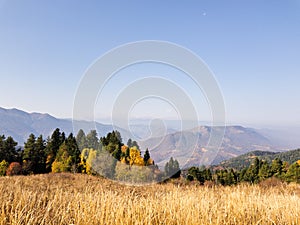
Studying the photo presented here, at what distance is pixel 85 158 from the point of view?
62.0 ft

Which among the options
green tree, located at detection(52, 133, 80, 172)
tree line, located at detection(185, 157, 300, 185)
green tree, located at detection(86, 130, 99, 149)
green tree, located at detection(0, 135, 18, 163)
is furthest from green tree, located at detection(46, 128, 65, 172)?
green tree, located at detection(86, 130, 99, 149)

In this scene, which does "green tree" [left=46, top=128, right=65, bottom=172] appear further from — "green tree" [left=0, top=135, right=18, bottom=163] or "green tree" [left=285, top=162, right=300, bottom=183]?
"green tree" [left=285, top=162, right=300, bottom=183]

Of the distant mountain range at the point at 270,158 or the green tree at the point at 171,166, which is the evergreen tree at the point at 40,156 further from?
the distant mountain range at the point at 270,158

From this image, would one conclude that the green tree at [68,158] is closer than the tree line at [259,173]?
Yes

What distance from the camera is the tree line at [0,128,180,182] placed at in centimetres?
1486

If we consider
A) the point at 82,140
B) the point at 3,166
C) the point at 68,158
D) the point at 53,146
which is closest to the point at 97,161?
the point at 82,140

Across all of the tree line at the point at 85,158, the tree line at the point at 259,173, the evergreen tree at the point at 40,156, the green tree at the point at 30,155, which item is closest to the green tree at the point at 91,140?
the tree line at the point at 85,158

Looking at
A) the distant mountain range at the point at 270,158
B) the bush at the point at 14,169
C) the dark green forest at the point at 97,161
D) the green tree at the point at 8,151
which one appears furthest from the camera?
the distant mountain range at the point at 270,158

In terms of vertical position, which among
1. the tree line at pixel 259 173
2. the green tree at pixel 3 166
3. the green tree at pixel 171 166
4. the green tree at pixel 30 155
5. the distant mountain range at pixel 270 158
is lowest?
the distant mountain range at pixel 270 158

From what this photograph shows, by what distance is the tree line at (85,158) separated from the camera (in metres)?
14.9

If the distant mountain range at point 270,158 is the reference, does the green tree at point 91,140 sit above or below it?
above

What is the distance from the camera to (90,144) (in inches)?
567

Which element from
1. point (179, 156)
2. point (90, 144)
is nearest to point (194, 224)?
point (179, 156)

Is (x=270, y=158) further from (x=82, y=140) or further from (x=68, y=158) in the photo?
(x=82, y=140)
